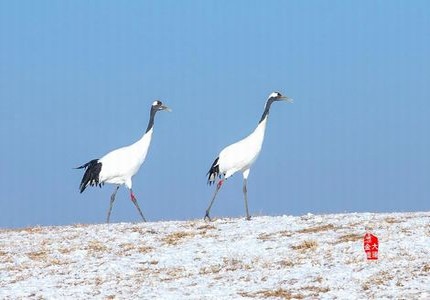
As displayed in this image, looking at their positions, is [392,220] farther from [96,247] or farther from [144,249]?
[96,247]

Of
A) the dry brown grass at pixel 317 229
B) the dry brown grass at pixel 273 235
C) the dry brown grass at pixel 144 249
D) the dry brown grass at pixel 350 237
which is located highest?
the dry brown grass at pixel 317 229

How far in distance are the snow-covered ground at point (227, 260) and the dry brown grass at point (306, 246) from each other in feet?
0.07

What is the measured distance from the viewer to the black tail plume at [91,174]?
2775cm

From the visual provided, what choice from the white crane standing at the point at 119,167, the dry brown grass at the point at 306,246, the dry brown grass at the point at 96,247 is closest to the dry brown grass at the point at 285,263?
the dry brown grass at the point at 306,246

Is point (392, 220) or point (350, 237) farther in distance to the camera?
point (392, 220)

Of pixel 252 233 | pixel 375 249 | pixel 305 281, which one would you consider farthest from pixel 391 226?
pixel 305 281

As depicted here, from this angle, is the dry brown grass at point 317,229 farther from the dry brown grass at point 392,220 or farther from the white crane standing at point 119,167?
the white crane standing at point 119,167

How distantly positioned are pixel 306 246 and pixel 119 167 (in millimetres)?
10294

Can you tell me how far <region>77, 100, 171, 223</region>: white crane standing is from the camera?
27.3 meters

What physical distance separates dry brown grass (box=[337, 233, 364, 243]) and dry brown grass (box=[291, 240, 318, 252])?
61 centimetres

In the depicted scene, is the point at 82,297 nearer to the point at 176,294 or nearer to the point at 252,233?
the point at 176,294

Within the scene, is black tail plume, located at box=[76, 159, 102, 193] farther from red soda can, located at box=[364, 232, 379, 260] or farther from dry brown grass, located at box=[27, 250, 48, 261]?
red soda can, located at box=[364, 232, 379, 260]

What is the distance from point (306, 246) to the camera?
18297mm

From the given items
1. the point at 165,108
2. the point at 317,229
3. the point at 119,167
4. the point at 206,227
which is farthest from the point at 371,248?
the point at 165,108
